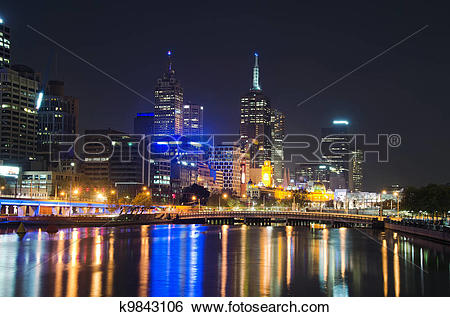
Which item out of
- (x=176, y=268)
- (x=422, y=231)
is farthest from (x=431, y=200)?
(x=176, y=268)

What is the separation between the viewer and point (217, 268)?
55375 millimetres

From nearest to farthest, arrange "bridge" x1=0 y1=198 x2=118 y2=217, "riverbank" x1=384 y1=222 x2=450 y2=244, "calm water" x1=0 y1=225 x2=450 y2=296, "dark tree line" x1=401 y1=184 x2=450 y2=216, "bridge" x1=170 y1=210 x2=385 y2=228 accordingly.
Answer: "calm water" x1=0 y1=225 x2=450 y2=296 < "riverbank" x1=384 y1=222 x2=450 y2=244 < "dark tree line" x1=401 y1=184 x2=450 y2=216 < "bridge" x1=0 y1=198 x2=118 y2=217 < "bridge" x1=170 y1=210 x2=385 y2=228

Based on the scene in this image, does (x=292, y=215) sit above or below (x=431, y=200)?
below

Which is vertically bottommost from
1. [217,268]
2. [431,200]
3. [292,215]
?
[217,268]

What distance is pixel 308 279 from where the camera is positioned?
48.9m

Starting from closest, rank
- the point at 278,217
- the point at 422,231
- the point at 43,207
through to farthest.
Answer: the point at 422,231, the point at 43,207, the point at 278,217

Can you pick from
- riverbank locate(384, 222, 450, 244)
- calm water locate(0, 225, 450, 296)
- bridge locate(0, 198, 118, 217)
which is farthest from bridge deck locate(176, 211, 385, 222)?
calm water locate(0, 225, 450, 296)

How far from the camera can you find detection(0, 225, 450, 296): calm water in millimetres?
43344

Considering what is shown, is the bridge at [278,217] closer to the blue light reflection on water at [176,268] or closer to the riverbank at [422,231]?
the riverbank at [422,231]

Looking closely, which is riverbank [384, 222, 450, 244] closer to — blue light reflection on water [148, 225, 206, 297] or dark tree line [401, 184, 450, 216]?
dark tree line [401, 184, 450, 216]

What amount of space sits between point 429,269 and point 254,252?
76.4 ft

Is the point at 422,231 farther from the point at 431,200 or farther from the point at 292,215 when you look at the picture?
the point at 292,215

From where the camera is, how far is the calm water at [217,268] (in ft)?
142
